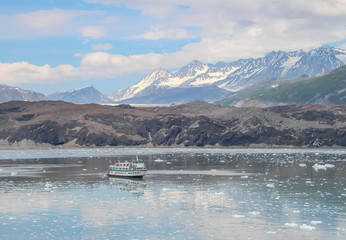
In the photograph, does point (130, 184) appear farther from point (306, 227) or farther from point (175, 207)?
point (306, 227)

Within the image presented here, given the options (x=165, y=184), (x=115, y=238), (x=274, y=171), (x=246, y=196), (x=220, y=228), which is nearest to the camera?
(x=115, y=238)

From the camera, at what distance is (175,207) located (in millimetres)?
53125

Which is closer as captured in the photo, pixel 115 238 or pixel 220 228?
pixel 115 238

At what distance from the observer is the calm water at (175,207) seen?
4144 centimetres

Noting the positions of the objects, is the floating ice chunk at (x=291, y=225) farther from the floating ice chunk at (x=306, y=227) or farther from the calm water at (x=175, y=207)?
the floating ice chunk at (x=306, y=227)

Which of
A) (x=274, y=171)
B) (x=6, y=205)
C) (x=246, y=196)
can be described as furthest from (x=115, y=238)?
(x=274, y=171)

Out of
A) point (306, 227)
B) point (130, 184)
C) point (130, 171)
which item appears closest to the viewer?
point (306, 227)

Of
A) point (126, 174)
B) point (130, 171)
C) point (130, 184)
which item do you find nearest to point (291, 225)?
point (130, 184)

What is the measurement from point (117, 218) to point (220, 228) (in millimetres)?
10221

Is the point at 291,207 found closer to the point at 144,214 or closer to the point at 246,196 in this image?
the point at 246,196

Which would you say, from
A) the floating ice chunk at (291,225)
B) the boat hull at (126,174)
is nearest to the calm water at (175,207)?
the floating ice chunk at (291,225)

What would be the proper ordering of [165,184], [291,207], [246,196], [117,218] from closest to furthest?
1. [117,218]
2. [291,207]
3. [246,196]
4. [165,184]

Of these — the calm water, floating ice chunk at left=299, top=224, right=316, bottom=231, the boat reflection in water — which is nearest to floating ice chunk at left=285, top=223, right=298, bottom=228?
the calm water

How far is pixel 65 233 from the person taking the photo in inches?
1625
